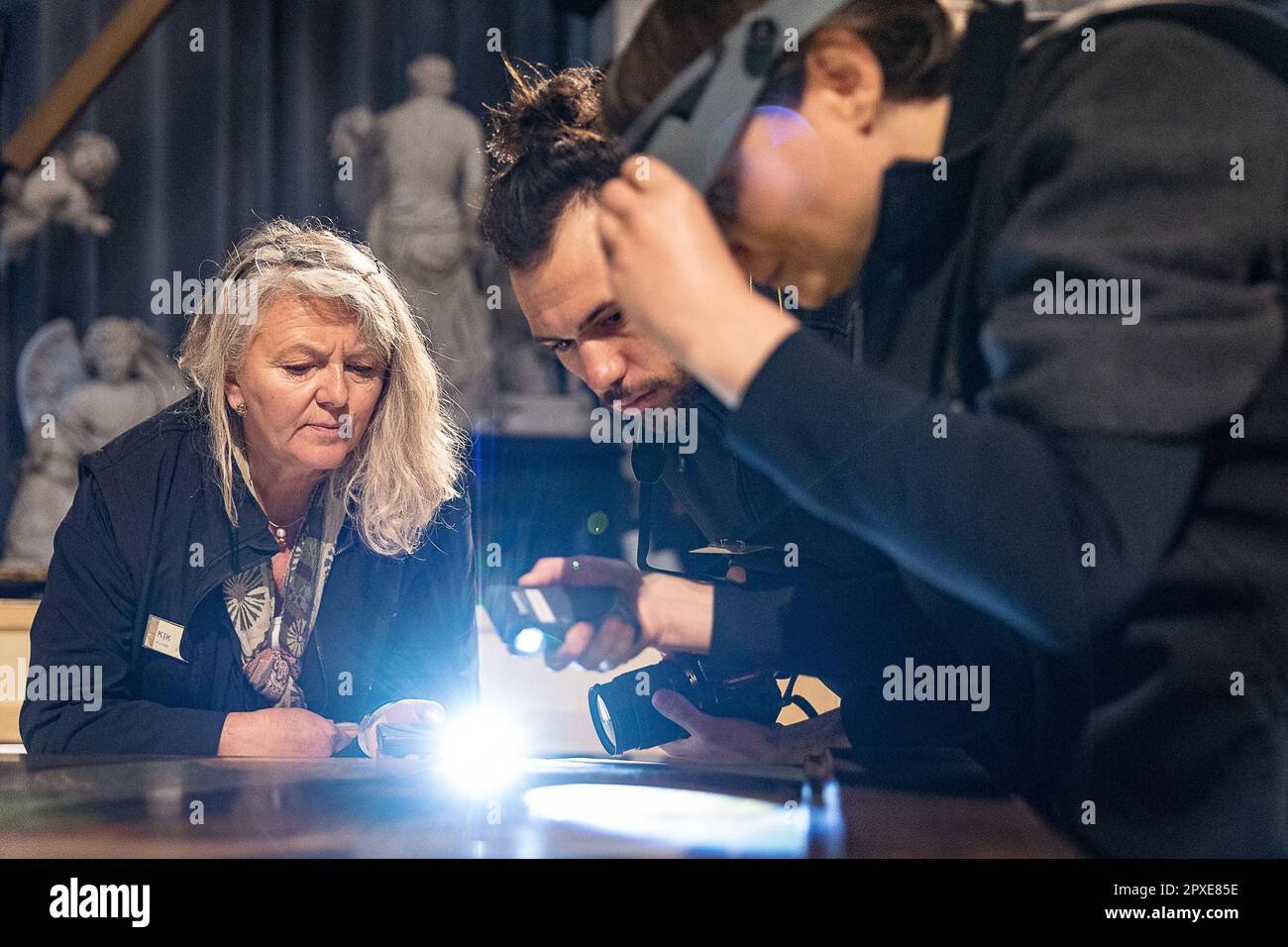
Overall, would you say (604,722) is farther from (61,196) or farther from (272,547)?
(61,196)

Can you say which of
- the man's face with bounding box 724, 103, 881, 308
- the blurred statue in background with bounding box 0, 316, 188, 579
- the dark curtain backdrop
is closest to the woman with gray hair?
the man's face with bounding box 724, 103, 881, 308

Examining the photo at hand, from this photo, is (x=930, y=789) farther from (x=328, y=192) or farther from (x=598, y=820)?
→ (x=328, y=192)

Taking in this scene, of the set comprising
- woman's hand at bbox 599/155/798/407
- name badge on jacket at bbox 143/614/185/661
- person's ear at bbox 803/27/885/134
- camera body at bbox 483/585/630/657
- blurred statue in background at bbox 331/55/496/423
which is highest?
blurred statue in background at bbox 331/55/496/423

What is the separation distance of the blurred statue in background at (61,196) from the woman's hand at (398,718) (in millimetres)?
3344

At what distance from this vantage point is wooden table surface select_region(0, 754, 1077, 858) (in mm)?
862

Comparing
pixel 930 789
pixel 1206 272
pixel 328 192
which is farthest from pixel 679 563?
pixel 328 192

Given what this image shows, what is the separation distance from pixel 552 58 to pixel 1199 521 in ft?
12.0

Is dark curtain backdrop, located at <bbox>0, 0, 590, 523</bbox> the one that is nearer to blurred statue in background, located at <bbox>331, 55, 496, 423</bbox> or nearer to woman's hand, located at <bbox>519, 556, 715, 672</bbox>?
blurred statue in background, located at <bbox>331, 55, 496, 423</bbox>

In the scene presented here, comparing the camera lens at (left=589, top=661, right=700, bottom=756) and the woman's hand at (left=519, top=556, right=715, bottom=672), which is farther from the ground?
the woman's hand at (left=519, top=556, right=715, bottom=672)

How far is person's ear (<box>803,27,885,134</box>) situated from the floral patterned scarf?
1.01 metres

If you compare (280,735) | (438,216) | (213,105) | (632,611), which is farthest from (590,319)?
(213,105)

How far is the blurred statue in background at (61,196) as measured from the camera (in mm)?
4219

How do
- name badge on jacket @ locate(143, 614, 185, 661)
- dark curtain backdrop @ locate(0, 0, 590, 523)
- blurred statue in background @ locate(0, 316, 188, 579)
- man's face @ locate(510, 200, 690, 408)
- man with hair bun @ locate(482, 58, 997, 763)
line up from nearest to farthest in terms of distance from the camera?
1. man with hair bun @ locate(482, 58, 997, 763)
2. man's face @ locate(510, 200, 690, 408)
3. name badge on jacket @ locate(143, 614, 185, 661)
4. blurred statue in background @ locate(0, 316, 188, 579)
5. dark curtain backdrop @ locate(0, 0, 590, 523)

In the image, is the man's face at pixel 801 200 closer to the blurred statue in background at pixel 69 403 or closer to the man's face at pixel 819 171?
the man's face at pixel 819 171
